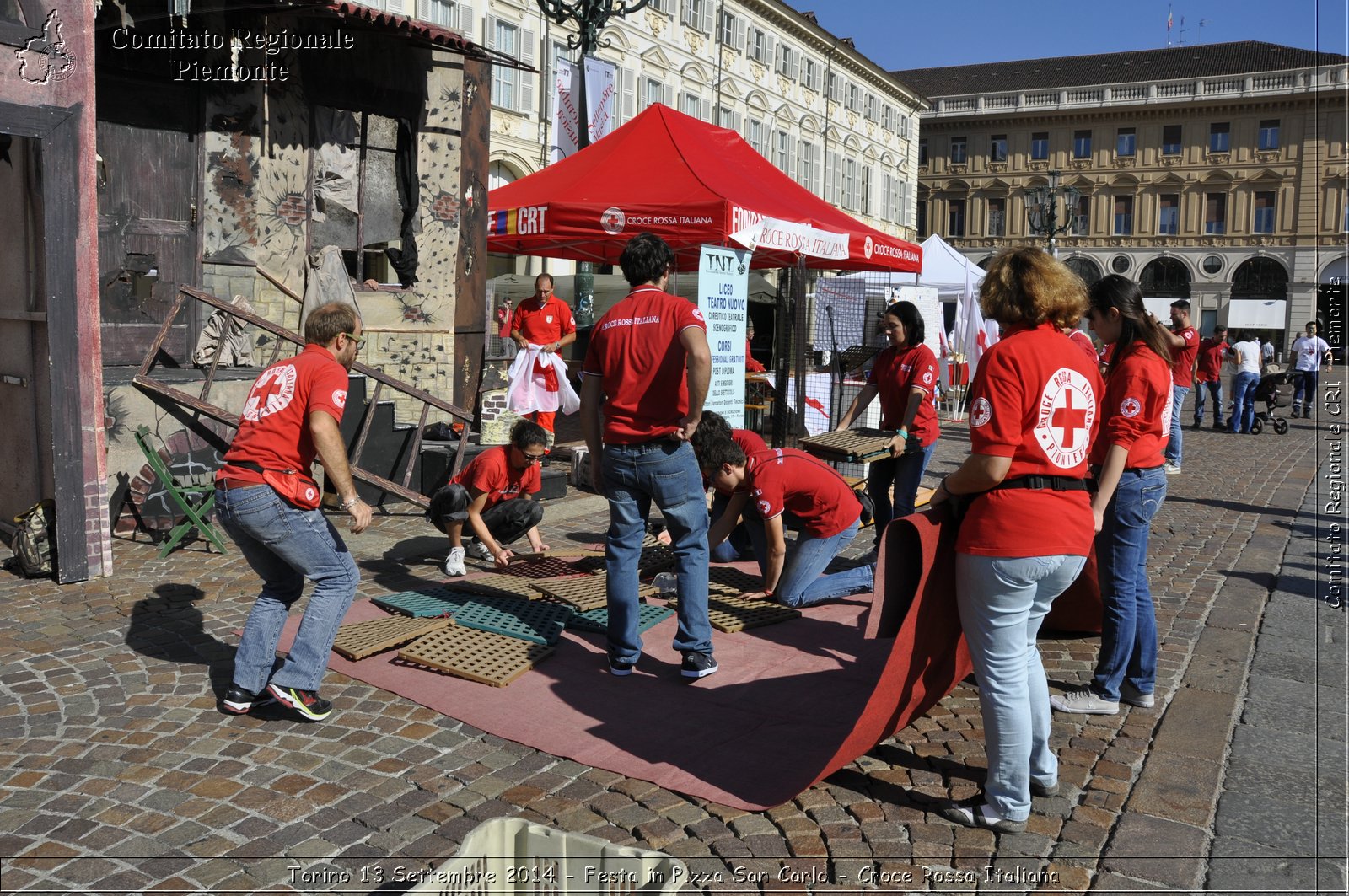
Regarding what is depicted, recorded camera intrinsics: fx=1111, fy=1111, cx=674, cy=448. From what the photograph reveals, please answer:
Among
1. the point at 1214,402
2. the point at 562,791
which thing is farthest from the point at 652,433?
the point at 1214,402

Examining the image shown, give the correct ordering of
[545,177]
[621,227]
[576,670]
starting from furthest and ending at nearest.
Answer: [545,177] < [621,227] < [576,670]

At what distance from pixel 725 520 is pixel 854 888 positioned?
3.15 metres

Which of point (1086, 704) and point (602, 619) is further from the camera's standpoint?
point (602, 619)

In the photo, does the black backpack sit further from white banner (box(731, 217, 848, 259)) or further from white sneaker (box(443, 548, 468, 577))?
white banner (box(731, 217, 848, 259))

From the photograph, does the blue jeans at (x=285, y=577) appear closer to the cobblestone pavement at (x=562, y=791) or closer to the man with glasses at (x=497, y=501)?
the cobblestone pavement at (x=562, y=791)

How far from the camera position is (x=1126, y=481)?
180 inches

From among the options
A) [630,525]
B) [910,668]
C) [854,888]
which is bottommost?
[854,888]

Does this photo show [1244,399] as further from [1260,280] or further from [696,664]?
[1260,280]

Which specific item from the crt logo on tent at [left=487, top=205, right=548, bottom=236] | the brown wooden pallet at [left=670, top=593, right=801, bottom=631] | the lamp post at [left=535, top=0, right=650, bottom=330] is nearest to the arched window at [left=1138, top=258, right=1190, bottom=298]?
the lamp post at [left=535, top=0, right=650, bottom=330]

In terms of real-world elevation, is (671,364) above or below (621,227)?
below

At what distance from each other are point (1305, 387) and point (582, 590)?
21165mm

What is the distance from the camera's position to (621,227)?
10.5 m

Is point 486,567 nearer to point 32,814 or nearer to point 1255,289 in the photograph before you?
point 32,814

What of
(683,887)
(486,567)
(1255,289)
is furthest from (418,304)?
(1255,289)
